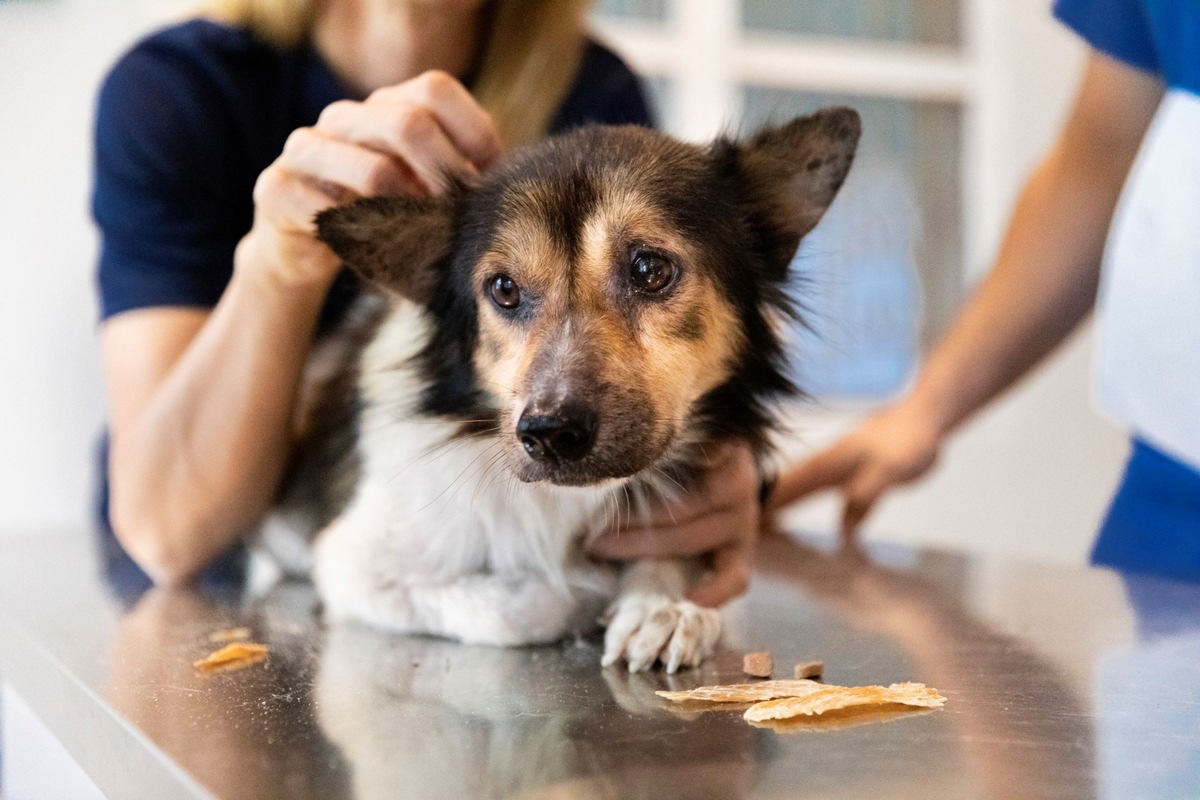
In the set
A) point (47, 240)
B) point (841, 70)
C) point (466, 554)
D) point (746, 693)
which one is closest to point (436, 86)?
point (466, 554)

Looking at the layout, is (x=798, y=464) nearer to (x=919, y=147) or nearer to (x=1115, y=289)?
(x=1115, y=289)

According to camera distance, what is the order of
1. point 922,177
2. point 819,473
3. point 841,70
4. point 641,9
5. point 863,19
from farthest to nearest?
point 922,177, point 863,19, point 841,70, point 641,9, point 819,473

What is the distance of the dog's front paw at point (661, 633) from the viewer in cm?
116

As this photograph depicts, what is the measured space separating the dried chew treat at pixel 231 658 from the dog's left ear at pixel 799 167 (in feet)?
2.75

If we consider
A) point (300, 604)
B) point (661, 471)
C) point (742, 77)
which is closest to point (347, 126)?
point (661, 471)

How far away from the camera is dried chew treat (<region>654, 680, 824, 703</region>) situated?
3.27ft

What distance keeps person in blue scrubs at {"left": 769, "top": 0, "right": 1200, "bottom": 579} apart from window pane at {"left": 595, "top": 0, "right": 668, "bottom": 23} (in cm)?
242

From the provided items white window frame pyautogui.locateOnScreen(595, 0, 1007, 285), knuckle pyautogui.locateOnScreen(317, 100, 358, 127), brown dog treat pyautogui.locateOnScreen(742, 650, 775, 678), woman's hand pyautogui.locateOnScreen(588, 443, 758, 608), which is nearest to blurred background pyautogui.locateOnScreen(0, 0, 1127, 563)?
white window frame pyautogui.locateOnScreen(595, 0, 1007, 285)

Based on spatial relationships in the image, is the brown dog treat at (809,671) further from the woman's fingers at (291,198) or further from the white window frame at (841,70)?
the white window frame at (841,70)

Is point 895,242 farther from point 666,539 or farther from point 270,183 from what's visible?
point 270,183

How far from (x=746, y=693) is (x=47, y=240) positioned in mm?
2856

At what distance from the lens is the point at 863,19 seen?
15.4ft

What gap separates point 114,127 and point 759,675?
1.45 metres

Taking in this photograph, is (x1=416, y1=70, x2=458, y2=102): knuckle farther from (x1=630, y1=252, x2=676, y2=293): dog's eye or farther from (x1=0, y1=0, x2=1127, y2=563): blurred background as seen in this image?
(x1=0, y1=0, x2=1127, y2=563): blurred background
